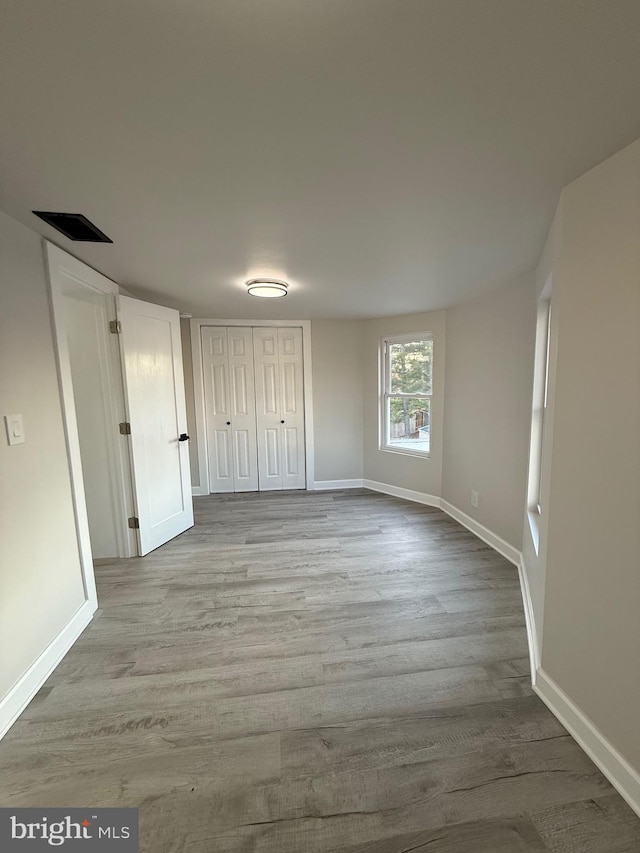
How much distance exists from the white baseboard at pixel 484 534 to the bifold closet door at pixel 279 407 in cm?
192

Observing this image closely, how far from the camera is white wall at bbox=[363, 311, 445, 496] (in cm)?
376

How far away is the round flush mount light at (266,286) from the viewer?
2.58 meters

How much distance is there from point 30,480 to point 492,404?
3149 millimetres

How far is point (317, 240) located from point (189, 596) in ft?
7.79

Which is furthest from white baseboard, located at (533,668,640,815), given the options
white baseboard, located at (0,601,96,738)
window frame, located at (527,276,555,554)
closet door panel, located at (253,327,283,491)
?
closet door panel, located at (253,327,283,491)

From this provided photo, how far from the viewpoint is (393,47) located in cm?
78

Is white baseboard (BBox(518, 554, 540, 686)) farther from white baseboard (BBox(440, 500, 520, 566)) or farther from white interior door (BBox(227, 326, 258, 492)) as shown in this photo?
white interior door (BBox(227, 326, 258, 492))

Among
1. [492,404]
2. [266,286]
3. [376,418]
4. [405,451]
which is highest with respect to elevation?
[266,286]

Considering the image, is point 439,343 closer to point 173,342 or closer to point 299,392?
point 299,392

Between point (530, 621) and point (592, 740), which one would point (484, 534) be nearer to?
point (530, 621)

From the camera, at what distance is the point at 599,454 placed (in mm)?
1268

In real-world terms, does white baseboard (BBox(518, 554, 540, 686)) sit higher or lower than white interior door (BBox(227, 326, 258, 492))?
lower

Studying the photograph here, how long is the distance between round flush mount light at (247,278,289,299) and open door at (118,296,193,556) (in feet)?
3.12

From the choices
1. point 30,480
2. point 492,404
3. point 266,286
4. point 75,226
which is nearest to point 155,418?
point 30,480
